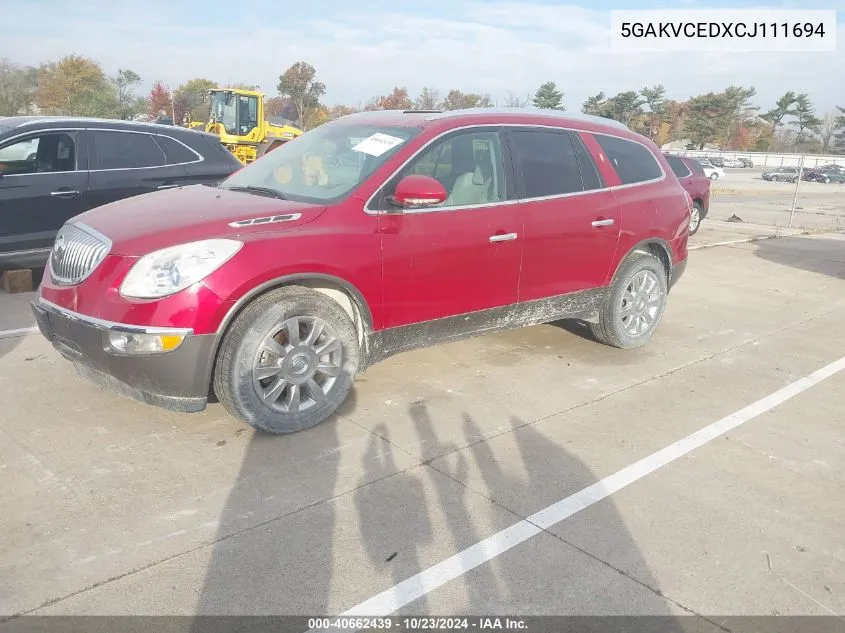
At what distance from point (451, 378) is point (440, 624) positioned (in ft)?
8.22

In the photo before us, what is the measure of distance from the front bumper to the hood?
16.6 inches

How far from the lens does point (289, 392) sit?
378 centimetres

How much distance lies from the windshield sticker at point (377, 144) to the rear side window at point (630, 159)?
189 centimetres

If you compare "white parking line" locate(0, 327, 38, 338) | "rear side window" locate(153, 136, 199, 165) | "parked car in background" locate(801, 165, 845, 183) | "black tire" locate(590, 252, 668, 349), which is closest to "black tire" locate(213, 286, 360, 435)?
"black tire" locate(590, 252, 668, 349)

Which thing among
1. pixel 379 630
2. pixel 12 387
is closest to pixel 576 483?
pixel 379 630

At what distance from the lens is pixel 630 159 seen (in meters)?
5.55

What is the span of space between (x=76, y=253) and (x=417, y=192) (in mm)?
1892

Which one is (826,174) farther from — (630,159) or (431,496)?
(431,496)

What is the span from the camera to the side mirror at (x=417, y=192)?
12.7 feet

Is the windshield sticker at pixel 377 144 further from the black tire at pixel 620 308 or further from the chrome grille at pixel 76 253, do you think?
the black tire at pixel 620 308

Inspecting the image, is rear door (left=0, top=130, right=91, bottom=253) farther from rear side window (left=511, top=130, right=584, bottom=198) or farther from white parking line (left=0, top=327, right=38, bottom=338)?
rear side window (left=511, top=130, right=584, bottom=198)

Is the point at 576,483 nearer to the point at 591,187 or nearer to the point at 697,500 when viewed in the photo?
the point at 697,500

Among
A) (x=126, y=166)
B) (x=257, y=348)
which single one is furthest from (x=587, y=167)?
(x=126, y=166)

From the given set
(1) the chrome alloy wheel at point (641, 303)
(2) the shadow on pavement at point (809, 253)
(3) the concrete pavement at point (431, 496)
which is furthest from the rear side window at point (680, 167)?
(3) the concrete pavement at point (431, 496)
